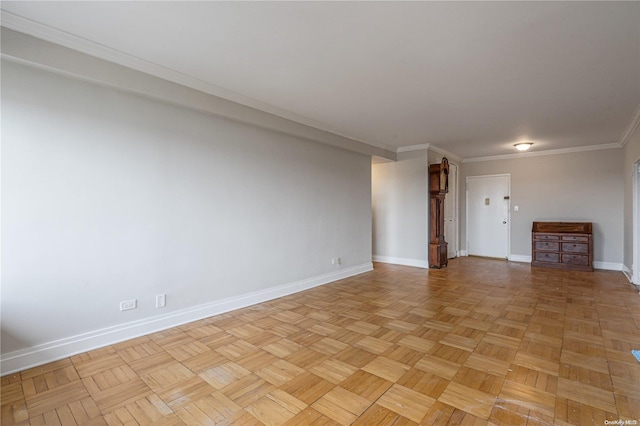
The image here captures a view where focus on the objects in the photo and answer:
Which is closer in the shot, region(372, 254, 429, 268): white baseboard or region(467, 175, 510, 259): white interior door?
region(372, 254, 429, 268): white baseboard

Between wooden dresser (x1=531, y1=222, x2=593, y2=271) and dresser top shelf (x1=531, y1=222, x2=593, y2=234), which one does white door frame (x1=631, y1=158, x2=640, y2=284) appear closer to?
wooden dresser (x1=531, y1=222, x2=593, y2=271)

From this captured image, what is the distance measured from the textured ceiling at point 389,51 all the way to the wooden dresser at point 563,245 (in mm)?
2653

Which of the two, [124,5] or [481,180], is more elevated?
[124,5]

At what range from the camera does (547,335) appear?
2.82 meters

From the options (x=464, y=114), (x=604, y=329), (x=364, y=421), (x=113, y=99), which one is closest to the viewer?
(x=364, y=421)

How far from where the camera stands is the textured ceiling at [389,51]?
201 centimetres

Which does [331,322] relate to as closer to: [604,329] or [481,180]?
[604,329]

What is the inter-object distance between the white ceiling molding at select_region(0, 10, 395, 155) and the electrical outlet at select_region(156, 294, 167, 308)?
2.10m

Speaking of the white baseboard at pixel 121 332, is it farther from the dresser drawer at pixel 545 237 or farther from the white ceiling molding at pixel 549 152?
the white ceiling molding at pixel 549 152

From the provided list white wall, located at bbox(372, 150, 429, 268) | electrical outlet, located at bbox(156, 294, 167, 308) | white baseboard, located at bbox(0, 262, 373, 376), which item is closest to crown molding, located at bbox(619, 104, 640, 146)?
white wall, located at bbox(372, 150, 429, 268)

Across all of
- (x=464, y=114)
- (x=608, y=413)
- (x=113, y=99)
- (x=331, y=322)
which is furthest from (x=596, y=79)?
(x=113, y=99)

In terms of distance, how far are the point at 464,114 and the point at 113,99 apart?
13.2 ft

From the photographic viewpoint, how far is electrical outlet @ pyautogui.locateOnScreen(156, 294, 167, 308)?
9.81ft

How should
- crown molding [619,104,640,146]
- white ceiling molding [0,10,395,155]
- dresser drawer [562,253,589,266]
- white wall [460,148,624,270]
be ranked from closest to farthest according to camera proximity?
1. white ceiling molding [0,10,395,155]
2. crown molding [619,104,640,146]
3. dresser drawer [562,253,589,266]
4. white wall [460,148,624,270]
